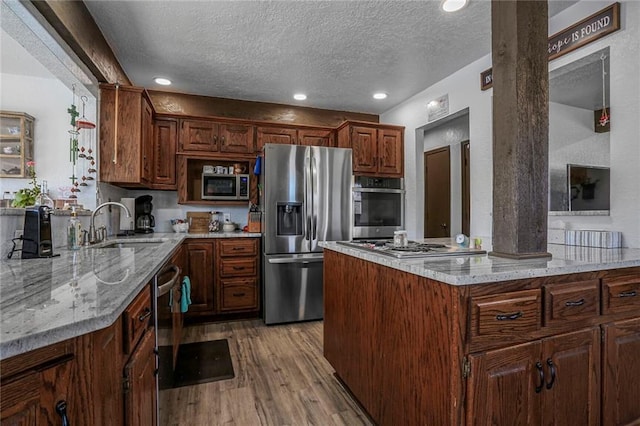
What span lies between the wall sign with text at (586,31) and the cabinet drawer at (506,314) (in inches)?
63.2

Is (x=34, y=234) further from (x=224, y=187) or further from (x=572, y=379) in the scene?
(x=572, y=379)

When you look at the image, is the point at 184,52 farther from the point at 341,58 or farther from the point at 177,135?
the point at 341,58

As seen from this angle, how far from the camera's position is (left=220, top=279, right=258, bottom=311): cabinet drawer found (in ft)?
11.2

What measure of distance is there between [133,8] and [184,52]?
62cm

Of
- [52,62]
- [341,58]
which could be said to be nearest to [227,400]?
[52,62]

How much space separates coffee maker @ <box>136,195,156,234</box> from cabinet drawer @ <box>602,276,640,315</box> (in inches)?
152

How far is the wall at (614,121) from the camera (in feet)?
6.07

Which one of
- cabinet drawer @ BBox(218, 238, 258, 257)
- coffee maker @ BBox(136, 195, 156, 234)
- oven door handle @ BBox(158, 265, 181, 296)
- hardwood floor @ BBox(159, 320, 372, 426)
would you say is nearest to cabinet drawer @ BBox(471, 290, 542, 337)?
hardwood floor @ BBox(159, 320, 372, 426)

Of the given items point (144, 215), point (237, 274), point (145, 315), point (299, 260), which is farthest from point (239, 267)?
point (145, 315)

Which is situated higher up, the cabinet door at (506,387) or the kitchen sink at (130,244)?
the kitchen sink at (130,244)

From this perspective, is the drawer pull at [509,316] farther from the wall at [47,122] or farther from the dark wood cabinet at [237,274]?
the wall at [47,122]

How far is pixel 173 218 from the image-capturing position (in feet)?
12.8

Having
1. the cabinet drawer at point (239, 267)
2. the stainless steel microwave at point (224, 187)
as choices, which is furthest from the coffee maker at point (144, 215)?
the cabinet drawer at point (239, 267)

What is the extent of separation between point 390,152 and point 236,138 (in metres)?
1.93
